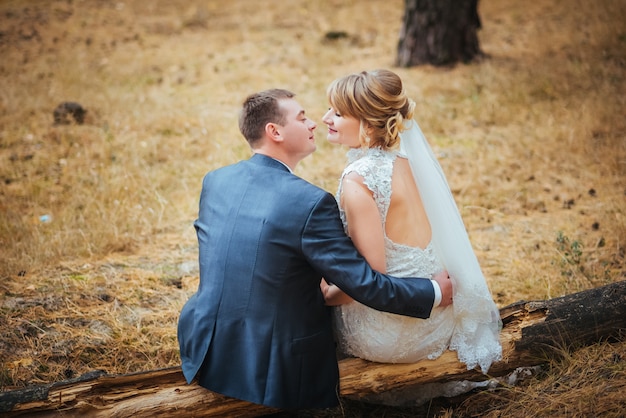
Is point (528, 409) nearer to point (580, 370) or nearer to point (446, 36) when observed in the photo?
point (580, 370)

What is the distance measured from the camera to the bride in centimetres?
297

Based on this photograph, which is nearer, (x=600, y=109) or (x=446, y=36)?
(x=600, y=109)

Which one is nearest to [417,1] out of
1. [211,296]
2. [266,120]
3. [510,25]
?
[510,25]

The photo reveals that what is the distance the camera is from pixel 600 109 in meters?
7.05

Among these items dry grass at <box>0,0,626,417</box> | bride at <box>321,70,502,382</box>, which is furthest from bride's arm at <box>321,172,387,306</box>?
dry grass at <box>0,0,626,417</box>

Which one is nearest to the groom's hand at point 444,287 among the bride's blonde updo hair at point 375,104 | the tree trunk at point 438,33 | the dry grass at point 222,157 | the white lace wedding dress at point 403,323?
the white lace wedding dress at point 403,323

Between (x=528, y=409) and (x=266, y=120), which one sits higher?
(x=266, y=120)

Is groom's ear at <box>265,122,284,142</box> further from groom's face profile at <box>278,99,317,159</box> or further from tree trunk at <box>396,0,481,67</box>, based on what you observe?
tree trunk at <box>396,0,481,67</box>

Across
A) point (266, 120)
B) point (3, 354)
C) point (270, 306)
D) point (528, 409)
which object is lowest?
point (528, 409)

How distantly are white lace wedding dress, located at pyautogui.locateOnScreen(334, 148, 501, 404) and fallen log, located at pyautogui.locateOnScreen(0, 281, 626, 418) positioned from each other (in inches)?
2.9

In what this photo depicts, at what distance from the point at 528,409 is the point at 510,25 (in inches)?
→ 396

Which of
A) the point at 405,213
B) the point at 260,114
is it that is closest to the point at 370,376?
the point at 405,213

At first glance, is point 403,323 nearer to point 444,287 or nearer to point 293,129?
point 444,287

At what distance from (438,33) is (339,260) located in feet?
24.8
